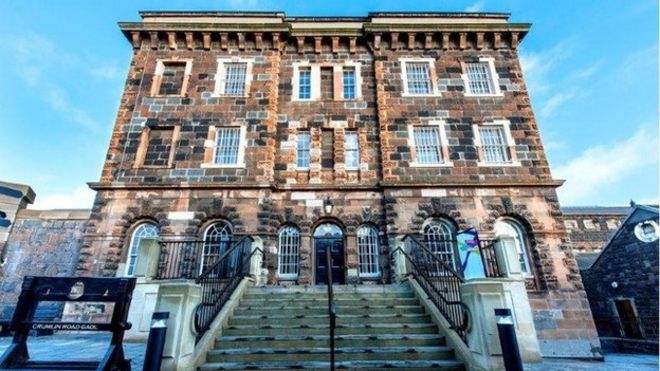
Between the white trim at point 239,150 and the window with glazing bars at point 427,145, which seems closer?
the white trim at point 239,150

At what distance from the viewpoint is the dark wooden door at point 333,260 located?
11.6 m

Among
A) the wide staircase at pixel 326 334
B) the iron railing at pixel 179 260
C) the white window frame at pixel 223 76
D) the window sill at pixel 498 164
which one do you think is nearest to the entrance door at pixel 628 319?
the window sill at pixel 498 164

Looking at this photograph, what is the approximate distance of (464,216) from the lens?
1191cm

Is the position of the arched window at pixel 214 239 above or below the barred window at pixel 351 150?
below

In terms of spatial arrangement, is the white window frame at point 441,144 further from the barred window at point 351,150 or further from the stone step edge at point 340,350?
the stone step edge at point 340,350

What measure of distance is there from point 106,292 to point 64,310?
8.56m

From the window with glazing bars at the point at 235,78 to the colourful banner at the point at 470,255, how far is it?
10762 millimetres

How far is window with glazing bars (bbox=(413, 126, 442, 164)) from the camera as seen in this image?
514 inches

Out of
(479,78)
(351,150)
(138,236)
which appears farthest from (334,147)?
(138,236)

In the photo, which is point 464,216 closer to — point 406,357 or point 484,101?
point 484,101

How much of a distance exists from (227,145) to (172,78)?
174 inches

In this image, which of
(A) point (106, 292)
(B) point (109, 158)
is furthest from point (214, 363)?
(B) point (109, 158)

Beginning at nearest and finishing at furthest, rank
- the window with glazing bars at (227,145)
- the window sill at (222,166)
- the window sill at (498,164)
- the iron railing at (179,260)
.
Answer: the iron railing at (179,260)
the window sill at (222,166)
the window sill at (498,164)
the window with glazing bars at (227,145)

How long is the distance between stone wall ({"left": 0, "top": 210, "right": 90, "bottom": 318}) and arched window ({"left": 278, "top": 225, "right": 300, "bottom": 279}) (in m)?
7.70
